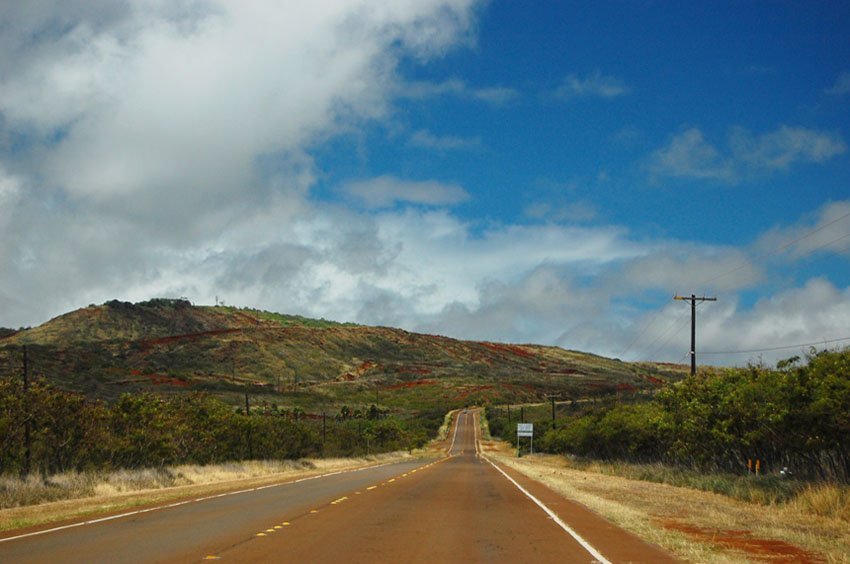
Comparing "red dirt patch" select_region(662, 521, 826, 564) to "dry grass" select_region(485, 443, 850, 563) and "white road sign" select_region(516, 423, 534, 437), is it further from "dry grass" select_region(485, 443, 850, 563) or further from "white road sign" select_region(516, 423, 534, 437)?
"white road sign" select_region(516, 423, 534, 437)

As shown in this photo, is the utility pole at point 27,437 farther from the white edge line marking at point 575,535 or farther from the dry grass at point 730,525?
the dry grass at point 730,525

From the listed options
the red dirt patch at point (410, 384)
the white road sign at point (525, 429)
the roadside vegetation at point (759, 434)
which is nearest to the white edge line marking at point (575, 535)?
the roadside vegetation at point (759, 434)

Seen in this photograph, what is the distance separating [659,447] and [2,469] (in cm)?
3731

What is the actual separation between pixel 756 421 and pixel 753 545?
16.5m

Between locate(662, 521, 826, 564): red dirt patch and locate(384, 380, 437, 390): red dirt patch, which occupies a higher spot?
locate(662, 521, 826, 564): red dirt patch

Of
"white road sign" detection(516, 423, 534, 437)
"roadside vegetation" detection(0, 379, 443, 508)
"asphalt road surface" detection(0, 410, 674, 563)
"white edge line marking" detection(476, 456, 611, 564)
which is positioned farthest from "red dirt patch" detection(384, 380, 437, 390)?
"asphalt road surface" detection(0, 410, 674, 563)

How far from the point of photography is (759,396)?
96.6 feet

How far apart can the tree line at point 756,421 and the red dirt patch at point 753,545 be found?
235 inches

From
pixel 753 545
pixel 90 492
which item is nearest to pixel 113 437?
pixel 90 492

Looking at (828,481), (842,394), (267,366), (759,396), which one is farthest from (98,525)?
(267,366)

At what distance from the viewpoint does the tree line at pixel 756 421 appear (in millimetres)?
22469

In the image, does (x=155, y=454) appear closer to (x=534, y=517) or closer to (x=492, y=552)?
(x=534, y=517)

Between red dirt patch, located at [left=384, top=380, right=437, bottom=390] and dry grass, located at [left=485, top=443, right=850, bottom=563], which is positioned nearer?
dry grass, located at [left=485, top=443, right=850, bottom=563]

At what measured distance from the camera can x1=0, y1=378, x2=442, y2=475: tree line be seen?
30.9 meters
